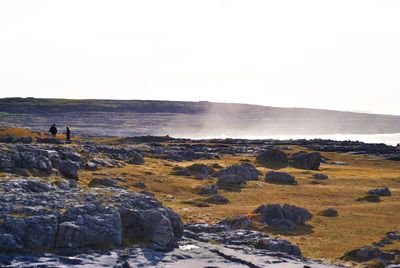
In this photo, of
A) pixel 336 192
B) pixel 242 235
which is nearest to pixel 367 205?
pixel 336 192

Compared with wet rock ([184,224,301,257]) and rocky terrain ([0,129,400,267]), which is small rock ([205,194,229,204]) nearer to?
rocky terrain ([0,129,400,267])

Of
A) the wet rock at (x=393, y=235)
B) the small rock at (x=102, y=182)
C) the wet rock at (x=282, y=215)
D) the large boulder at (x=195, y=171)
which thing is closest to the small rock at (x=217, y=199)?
the wet rock at (x=282, y=215)

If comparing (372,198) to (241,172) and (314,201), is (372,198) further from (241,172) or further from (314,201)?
(241,172)

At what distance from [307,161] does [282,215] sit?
132 ft

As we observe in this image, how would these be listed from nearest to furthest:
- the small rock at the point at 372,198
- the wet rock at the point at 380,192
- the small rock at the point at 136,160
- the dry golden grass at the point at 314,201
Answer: the dry golden grass at the point at 314,201
the small rock at the point at 372,198
the wet rock at the point at 380,192
the small rock at the point at 136,160

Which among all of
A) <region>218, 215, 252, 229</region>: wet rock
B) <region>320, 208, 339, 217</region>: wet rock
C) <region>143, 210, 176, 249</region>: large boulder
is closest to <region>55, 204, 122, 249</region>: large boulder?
<region>143, 210, 176, 249</region>: large boulder

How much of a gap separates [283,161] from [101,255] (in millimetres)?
57195

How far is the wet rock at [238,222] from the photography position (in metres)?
34.2

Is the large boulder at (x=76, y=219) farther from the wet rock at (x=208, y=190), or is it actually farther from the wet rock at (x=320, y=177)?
the wet rock at (x=320, y=177)

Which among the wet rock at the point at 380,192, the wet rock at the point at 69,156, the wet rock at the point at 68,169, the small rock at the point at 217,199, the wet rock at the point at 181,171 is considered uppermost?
the wet rock at the point at 69,156

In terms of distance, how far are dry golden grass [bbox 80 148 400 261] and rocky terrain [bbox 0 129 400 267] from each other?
115mm

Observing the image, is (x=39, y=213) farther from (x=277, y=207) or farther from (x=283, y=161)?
(x=283, y=161)

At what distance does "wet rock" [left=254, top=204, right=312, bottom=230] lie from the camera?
36522 mm

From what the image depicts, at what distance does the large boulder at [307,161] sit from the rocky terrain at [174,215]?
11.0m
